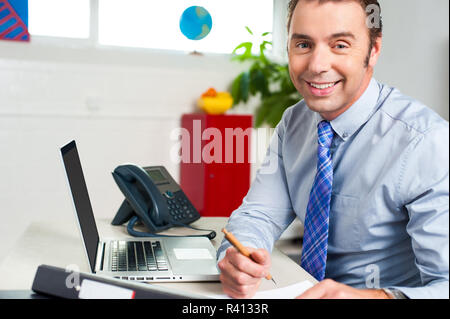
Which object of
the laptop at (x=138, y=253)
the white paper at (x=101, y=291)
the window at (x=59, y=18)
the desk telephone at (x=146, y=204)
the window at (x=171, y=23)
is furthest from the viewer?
the window at (x=171, y=23)

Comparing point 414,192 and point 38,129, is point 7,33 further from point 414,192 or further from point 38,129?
point 414,192

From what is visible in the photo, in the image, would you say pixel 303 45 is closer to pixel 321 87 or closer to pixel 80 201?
pixel 321 87

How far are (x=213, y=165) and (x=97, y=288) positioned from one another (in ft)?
6.22

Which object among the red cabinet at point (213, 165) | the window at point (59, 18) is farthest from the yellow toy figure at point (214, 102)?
the window at point (59, 18)

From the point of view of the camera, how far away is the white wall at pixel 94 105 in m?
2.41

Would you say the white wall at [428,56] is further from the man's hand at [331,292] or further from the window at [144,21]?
the man's hand at [331,292]

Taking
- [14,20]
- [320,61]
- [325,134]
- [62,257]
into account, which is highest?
[14,20]

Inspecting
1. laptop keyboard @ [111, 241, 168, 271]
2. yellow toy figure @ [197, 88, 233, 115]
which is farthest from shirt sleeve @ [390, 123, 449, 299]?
yellow toy figure @ [197, 88, 233, 115]

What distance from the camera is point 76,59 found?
8.30ft

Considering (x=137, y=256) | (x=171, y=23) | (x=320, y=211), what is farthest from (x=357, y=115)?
(x=171, y=23)

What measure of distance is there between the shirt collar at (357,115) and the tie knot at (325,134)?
0.04ft

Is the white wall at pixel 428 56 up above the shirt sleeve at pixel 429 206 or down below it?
above

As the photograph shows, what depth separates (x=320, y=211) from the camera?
0.79m

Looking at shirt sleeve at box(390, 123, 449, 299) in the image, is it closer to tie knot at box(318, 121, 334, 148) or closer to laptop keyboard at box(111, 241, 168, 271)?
tie knot at box(318, 121, 334, 148)
